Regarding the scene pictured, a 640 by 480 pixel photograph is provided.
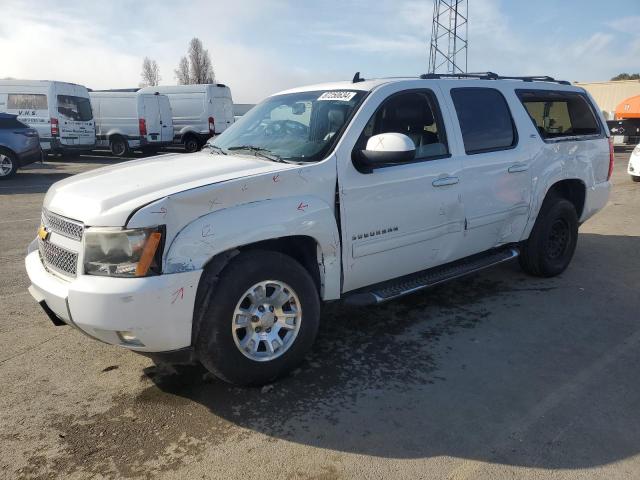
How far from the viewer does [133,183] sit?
322cm

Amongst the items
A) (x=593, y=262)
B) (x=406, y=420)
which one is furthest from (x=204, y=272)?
(x=593, y=262)

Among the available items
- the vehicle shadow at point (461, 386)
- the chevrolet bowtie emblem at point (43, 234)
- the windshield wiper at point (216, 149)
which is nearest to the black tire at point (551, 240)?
the vehicle shadow at point (461, 386)

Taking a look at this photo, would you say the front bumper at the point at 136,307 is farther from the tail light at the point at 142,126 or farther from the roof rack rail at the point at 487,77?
the tail light at the point at 142,126

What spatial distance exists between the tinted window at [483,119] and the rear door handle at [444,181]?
0.33 m

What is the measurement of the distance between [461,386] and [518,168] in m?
2.29

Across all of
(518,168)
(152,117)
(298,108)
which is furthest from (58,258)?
(152,117)

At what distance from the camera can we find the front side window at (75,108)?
1718 centimetres

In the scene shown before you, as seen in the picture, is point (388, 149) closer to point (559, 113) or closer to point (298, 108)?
point (298, 108)

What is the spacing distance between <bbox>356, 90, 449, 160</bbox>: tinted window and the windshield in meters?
0.24

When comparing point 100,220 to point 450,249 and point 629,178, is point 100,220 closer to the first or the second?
point 450,249

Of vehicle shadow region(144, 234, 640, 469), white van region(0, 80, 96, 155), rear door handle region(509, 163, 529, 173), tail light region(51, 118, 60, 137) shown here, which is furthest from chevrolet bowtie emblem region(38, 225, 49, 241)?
tail light region(51, 118, 60, 137)

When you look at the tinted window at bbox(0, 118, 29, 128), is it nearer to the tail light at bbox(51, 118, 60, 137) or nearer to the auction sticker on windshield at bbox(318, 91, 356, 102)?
the tail light at bbox(51, 118, 60, 137)

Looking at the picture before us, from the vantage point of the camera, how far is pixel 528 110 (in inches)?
197

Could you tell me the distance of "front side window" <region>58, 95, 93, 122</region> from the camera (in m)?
17.2
